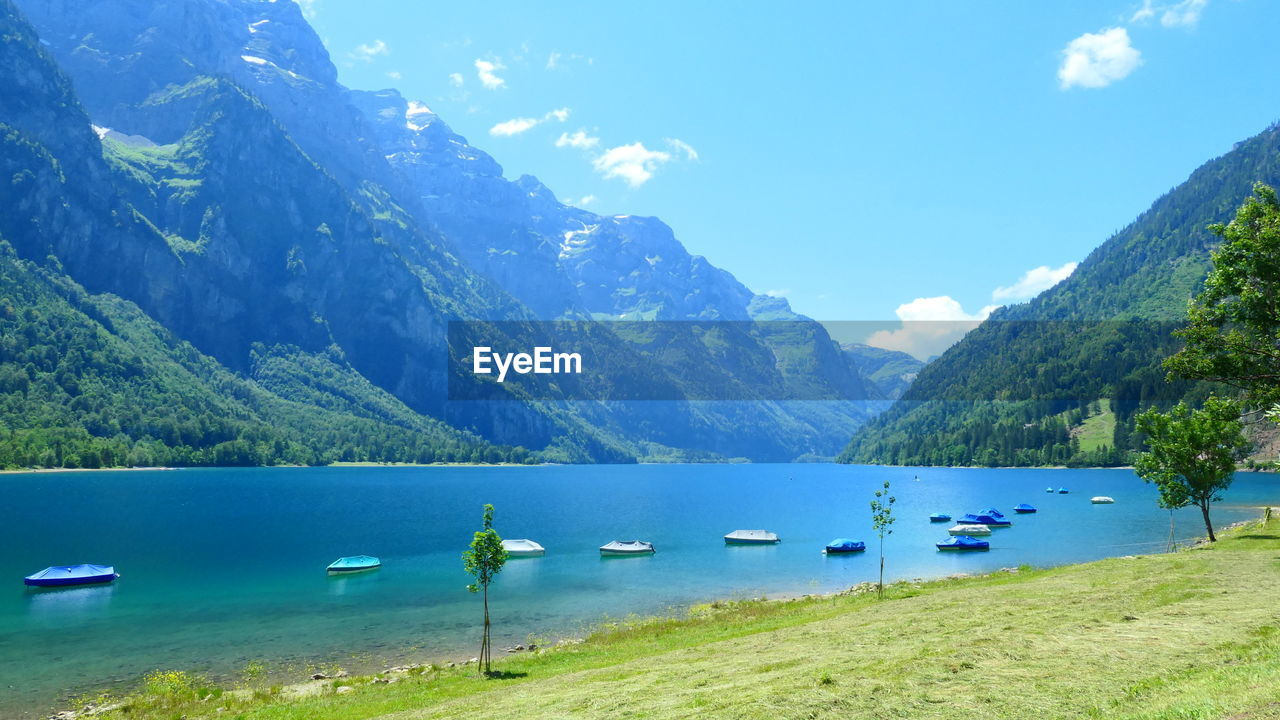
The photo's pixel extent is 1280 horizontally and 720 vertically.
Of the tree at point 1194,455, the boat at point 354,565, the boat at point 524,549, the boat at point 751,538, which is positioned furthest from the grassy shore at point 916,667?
the boat at point 751,538

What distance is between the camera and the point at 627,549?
319 ft

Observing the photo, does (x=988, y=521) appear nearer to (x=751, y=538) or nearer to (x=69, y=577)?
(x=751, y=538)

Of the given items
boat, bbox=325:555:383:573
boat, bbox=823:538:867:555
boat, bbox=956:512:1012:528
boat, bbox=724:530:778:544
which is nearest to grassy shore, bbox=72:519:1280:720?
boat, bbox=325:555:383:573

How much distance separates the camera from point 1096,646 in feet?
77.8

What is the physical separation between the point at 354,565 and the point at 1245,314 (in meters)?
79.8

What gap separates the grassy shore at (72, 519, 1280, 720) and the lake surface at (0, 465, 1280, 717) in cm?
936

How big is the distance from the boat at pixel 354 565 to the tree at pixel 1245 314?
249ft

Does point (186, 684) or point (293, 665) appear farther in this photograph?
point (293, 665)

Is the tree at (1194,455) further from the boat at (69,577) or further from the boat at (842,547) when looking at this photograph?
the boat at (69,577)

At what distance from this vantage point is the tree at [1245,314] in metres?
32.9

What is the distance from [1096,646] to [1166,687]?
583cm

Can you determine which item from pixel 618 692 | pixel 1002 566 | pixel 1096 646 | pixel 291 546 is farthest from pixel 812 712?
pixel 291 546

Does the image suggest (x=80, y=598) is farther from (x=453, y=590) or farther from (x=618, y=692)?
(x=618, y=692)

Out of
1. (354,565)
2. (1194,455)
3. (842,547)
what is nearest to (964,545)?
(842,547)
